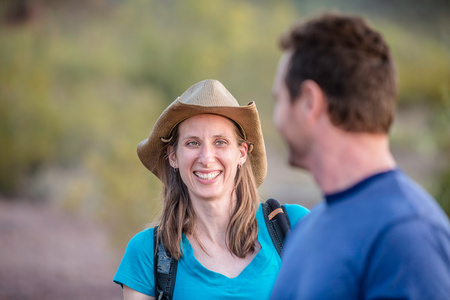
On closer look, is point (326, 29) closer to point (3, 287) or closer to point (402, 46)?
point (3, 287)

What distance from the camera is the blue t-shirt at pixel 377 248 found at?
1077mm

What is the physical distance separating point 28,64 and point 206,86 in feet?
28.2

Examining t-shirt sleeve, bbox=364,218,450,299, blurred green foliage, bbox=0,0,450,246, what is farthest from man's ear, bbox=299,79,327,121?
blurred green foliage, bbox=0,0,450,246

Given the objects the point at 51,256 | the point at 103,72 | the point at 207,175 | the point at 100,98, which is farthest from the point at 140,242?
the point at 103,72

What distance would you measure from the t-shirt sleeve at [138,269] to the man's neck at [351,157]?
4.27 ft

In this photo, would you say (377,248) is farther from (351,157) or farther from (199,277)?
(199,277)

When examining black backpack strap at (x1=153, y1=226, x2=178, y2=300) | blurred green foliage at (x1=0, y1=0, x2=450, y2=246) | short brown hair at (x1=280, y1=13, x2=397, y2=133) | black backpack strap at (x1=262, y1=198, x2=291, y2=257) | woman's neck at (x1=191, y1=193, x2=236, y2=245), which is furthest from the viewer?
blurred green foliage at (x1=0, y1=0, x2=450, y2=246)

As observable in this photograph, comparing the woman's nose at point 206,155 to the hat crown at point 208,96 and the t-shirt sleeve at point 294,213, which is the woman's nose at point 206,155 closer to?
the hat crown at point 208,96

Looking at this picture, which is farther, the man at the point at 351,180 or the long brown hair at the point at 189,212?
the long brown hair at the point at 189,212

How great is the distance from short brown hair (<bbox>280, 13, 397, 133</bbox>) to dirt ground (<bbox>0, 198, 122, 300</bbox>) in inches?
270

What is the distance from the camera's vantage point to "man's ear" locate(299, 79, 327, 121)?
1273 millimetres

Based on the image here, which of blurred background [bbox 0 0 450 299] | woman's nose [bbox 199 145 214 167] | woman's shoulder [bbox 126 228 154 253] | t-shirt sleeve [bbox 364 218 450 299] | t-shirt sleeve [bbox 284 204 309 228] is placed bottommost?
t-shirt sleeve [bbox 364 218 450 299]

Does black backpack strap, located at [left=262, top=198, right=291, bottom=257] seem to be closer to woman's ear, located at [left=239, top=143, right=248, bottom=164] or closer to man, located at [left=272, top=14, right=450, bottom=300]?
woman's ear, located at [left=239, top=143, right=248, bottom=164]

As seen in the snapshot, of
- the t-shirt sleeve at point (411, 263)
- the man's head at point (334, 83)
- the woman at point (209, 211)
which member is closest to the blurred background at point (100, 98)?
the woman at point (209, 211)
